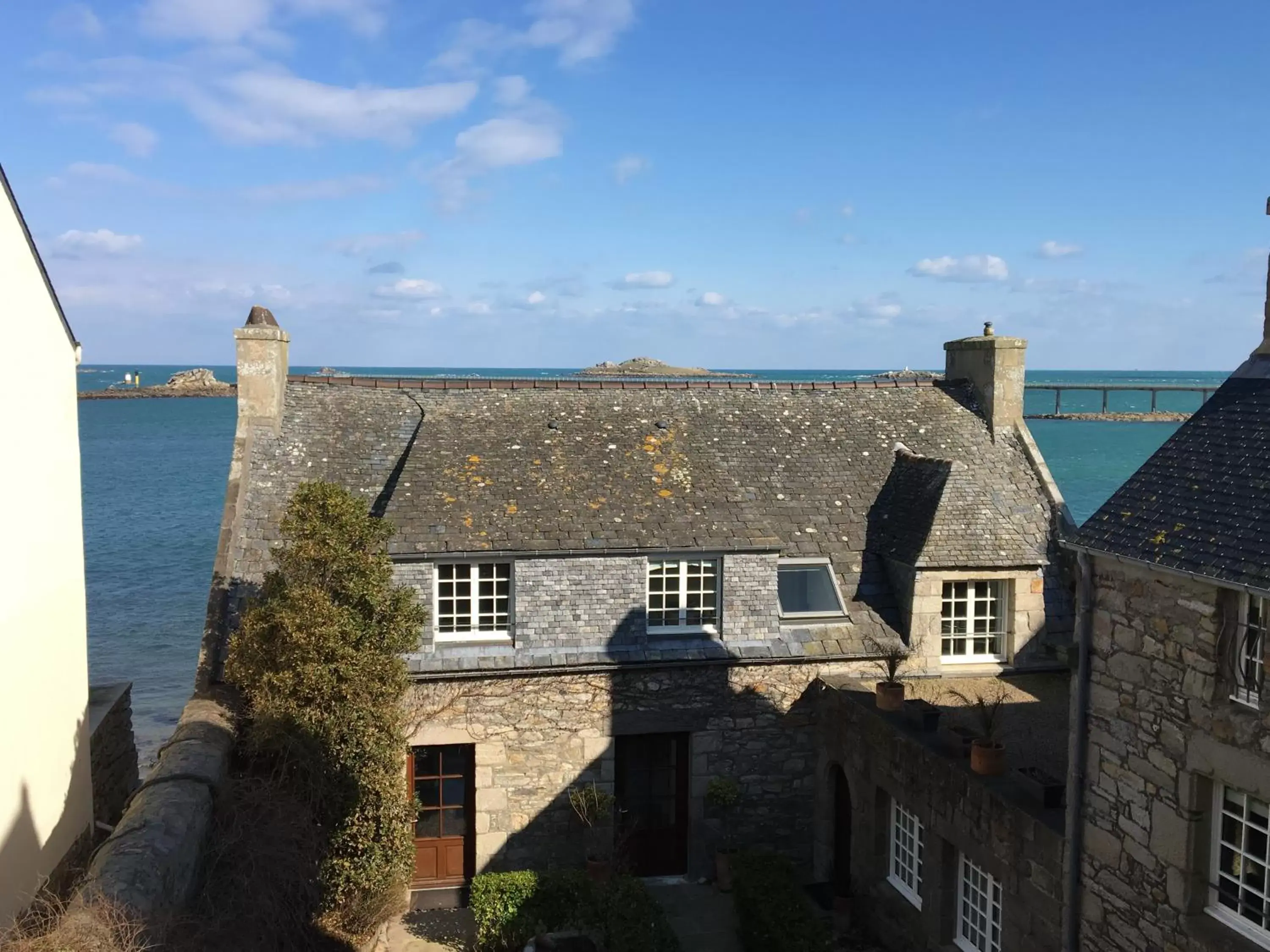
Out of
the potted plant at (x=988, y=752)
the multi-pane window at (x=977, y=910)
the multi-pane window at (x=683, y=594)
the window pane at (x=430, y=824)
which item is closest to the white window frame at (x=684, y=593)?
the multi-pane window at (x=683, y=594)

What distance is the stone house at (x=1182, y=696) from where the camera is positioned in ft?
27.1

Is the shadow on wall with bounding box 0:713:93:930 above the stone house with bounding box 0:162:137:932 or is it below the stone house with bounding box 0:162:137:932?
below

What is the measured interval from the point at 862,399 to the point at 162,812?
1535cm

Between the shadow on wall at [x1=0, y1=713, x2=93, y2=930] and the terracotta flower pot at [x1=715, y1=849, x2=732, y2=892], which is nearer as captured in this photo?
the shadow on wall at [x1=0, y1=713, x2=93, y2=930]

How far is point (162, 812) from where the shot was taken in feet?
35.1

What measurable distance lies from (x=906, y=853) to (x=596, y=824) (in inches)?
186

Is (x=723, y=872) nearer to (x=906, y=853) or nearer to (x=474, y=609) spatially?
(x=906, y=853)

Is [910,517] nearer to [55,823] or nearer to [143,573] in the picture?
[55,823]

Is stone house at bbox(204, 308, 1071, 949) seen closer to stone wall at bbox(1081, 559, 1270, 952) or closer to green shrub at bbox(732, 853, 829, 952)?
green shrub at bbox(732, 853, 829, 952)

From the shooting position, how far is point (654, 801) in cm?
1641

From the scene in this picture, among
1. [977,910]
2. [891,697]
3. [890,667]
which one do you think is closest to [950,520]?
[890,667]

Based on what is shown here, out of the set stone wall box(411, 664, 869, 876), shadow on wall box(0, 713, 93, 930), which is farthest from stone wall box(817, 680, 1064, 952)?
shadow on wall box(0, 713, 93, 930)

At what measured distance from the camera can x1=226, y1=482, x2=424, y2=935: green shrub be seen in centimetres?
1295

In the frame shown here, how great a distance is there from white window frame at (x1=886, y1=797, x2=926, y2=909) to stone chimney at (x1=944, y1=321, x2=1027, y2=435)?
9.27 m
